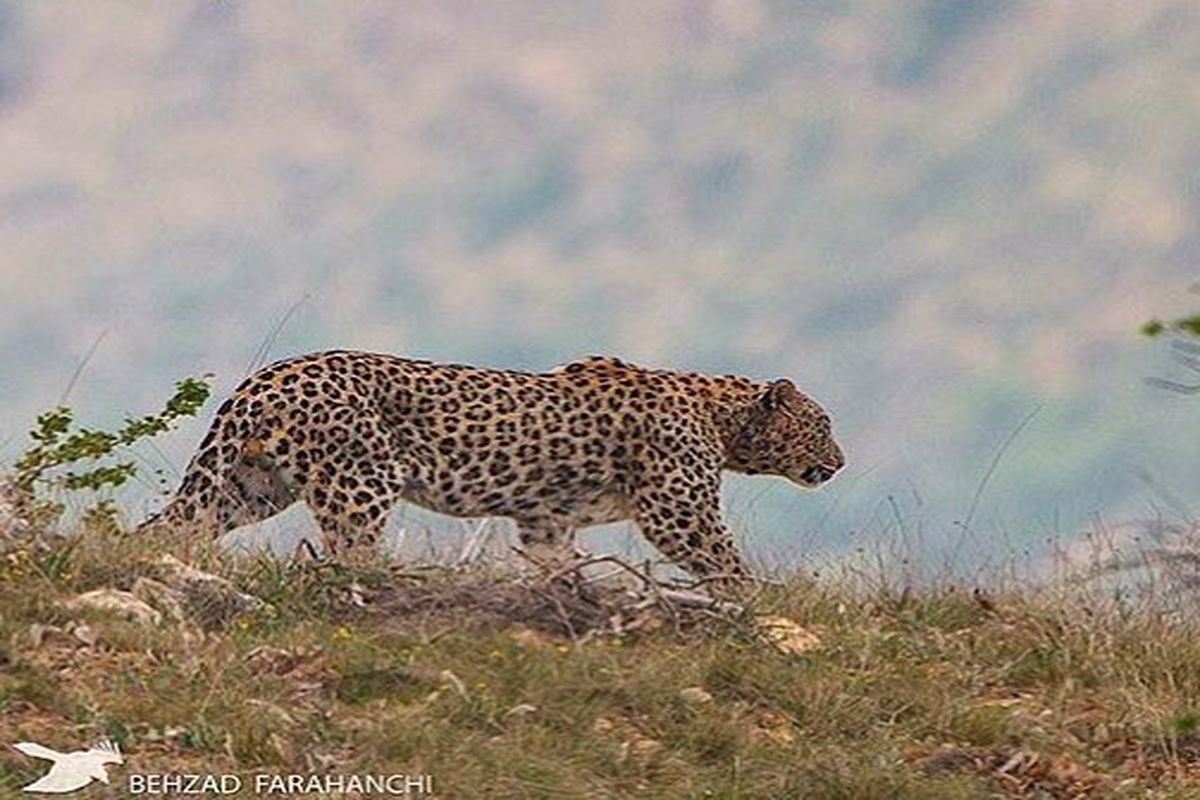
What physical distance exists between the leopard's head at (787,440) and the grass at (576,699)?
2.39 meters

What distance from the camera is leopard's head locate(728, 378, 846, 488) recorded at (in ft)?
47.8

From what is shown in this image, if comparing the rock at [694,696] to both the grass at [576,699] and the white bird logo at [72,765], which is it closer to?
the grass at [576,699]

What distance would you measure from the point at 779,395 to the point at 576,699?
5.09 meters

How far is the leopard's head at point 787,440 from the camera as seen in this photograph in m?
14.6

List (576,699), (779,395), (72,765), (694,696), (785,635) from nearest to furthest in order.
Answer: (72,765), (576,699), (694,696), (785,635), (779,395)

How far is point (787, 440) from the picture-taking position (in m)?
14.7

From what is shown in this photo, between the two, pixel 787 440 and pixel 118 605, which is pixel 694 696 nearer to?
pixel 118 605

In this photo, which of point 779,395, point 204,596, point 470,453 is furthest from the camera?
point 779,395

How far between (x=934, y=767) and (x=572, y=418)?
171 inches

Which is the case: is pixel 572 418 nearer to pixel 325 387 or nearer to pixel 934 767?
pixel 325 387

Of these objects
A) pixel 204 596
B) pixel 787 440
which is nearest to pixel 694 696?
pixel 204 596

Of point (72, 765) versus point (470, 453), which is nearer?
point (72, 765)

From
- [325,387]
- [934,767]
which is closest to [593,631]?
[934,767]

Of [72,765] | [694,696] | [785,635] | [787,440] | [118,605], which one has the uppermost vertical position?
[787,440]
